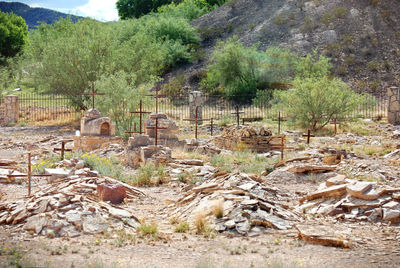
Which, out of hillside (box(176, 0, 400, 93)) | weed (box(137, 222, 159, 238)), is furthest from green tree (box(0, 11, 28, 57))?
weed (box(137, 222, 159, 238))

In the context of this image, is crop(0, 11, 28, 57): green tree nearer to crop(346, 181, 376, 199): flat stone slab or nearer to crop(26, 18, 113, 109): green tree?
crop(26, 18, 113, 109): green tree

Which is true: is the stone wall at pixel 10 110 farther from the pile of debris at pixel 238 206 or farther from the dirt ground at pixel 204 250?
the dirt ground at pixel 204 250

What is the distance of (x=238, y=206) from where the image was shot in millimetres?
7984

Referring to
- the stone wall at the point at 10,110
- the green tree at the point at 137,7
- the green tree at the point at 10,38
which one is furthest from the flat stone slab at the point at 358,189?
the green tree at the point at 137,7

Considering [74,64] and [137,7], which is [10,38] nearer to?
[137,7]

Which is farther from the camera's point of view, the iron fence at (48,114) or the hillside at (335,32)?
the hillside at (335,32)

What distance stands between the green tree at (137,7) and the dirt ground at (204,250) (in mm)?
52824

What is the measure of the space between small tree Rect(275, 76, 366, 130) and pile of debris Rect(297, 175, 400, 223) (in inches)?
500

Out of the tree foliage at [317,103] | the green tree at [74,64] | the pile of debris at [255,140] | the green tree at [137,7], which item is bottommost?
the pile of debris at [255,140]

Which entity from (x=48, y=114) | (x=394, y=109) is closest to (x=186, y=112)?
(x=48, y=114)

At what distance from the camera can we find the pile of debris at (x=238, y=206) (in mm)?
7656

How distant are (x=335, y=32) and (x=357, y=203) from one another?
101 feet

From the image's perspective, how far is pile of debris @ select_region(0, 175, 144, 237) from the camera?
24.1ft

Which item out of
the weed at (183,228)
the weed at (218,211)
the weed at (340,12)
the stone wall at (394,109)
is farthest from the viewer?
the weed at (340,12)
